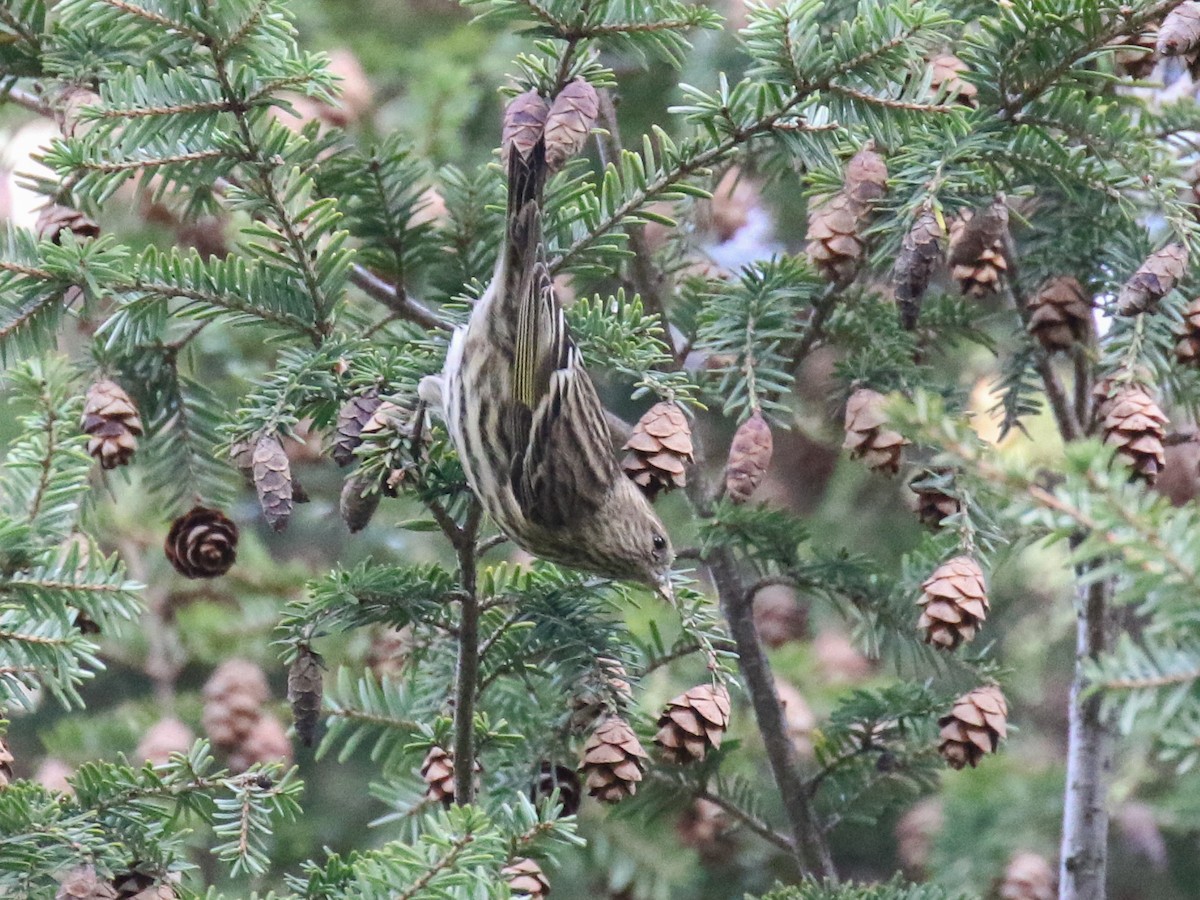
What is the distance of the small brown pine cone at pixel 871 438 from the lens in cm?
203

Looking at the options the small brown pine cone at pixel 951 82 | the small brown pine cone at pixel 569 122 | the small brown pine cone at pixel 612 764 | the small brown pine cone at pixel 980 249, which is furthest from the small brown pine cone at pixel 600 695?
the small brown pine cone at pixel 951 82

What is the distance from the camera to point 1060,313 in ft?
7.26

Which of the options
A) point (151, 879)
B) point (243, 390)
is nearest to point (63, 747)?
point (243, 390)

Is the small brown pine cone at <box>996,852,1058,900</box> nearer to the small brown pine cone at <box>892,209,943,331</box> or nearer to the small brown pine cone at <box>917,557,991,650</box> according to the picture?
the small brown pine cone at <box>917,557,991,650</box>

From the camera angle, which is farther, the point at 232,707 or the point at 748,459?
the point at 232,707

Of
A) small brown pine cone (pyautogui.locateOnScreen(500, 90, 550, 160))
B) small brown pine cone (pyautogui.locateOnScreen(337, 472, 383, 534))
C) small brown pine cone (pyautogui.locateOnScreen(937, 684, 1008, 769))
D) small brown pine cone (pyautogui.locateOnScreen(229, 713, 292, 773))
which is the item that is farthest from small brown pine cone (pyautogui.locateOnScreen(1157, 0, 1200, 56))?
small brown pine cone (pyautogui.locateOnScreen(229, 713, 292, 773))

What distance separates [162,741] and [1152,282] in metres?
2.17

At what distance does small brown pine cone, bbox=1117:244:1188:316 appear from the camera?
1829 millimetres

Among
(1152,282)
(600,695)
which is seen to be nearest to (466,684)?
(600,695)

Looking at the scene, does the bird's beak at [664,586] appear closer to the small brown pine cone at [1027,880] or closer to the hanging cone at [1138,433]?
Result: the hanging cone at [1138,433]

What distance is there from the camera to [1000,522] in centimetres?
197

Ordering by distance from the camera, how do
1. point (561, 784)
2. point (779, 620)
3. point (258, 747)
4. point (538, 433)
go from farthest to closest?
point (779, 620)
point (258, 747)
point (538, 433)
point (561, 784)

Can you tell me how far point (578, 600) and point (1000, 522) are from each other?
0.63 metres

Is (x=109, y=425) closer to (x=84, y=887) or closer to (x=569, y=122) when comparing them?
(x=84, y=887)
